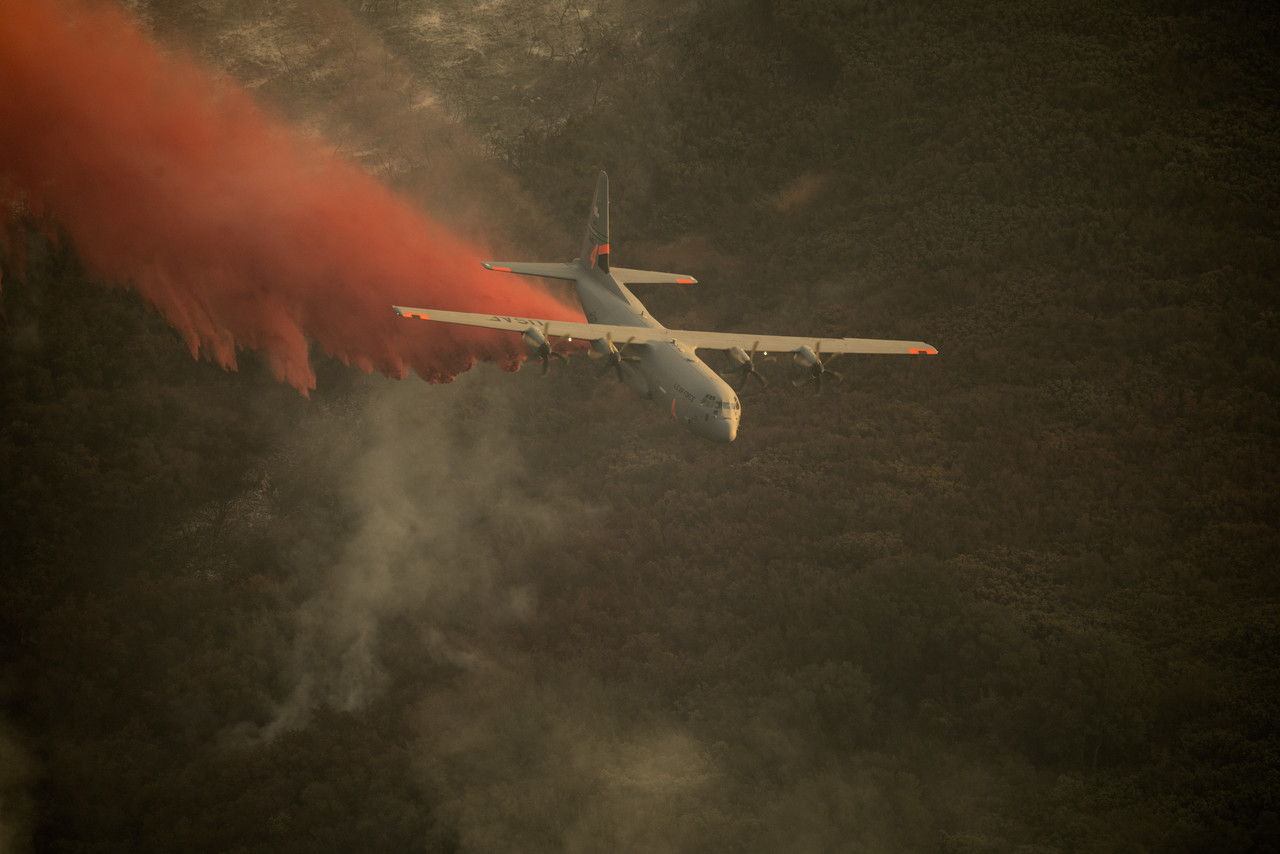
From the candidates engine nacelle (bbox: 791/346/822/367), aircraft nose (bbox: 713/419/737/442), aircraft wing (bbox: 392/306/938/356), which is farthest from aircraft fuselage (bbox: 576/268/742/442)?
engine nacelle (bbox: 791/346/822/367)

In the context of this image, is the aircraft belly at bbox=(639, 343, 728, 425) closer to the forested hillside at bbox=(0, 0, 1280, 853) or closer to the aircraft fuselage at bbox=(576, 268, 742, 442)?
the aircraft fuselage at bbox=(576, 268, 742, 442)

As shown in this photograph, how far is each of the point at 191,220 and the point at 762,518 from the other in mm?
30700

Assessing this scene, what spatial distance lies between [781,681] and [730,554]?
7532 millimetres

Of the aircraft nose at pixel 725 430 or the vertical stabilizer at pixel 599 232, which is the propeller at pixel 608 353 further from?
the vertical stabilizer at pixel 599 232

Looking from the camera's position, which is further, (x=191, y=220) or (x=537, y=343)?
(x=191, y=220)

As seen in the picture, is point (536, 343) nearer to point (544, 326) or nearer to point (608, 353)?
point (544, 326)

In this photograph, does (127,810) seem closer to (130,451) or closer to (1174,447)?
(130,451)

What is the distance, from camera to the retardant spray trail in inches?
1796

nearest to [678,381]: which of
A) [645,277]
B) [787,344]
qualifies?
[787,344]

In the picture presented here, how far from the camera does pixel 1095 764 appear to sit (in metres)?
40.3

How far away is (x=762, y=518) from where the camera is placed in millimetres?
49156

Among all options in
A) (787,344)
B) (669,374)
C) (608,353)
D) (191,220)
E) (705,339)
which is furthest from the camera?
(191,220)

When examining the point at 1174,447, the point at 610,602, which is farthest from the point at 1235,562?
the point at 610,602

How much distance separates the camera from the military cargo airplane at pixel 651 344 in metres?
40.9
